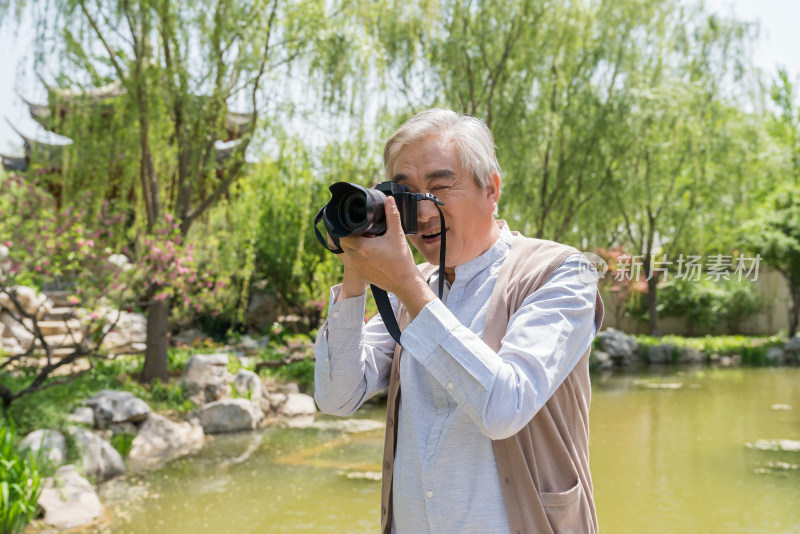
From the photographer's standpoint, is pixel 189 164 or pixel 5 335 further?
pixel 5 335

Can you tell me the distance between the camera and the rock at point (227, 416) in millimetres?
6090

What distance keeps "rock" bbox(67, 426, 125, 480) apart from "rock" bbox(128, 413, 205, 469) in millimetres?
247

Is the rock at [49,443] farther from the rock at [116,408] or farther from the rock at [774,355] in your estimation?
the rock at [774,355]

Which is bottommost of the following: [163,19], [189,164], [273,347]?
[273,347]

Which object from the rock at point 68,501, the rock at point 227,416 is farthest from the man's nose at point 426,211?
the rock at point 227,416

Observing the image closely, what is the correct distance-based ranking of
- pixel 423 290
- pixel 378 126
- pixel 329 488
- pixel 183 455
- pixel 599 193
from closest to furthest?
1. pixel 423 290
2. pixel 329 488
3. pixel 183 455
4. pixel 378 126
5. pixel 599 193

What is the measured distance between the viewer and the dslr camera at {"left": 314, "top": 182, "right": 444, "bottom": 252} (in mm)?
962

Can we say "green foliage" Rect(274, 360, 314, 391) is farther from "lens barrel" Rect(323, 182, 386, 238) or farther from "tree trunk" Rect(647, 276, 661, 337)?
"tree trunk" Rect(647, 276, 661, 337)

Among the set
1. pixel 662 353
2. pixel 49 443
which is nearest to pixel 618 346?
pixel 662 353

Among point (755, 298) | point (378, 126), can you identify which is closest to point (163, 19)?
point (378, 126)

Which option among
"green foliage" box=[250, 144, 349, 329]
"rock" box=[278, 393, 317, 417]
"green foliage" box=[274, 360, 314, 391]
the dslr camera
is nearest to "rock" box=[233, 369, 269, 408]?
"rock" box=[278, 393, 317, 417]

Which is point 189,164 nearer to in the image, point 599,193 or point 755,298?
point 599,193

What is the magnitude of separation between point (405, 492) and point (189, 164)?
6059mm

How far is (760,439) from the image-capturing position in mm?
5867
